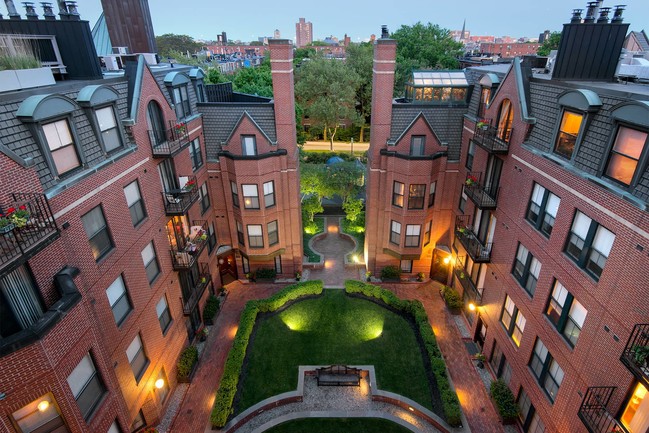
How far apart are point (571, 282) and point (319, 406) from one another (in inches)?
491

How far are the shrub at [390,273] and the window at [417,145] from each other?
8.60 meters

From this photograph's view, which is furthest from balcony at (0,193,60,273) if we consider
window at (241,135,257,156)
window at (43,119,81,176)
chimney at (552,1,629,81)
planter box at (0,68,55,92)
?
chimney at (552,1,629,81)

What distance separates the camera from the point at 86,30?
48.4ft

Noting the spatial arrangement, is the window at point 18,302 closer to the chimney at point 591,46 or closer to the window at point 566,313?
the window at point 566,313

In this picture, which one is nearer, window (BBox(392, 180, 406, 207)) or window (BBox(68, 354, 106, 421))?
Result: window (BBox(68, 354, 106, 421))

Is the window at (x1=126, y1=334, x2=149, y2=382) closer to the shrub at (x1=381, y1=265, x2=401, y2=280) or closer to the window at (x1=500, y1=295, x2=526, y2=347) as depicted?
the shrub at (x1=381, y1=265, x2=401, y2=280)

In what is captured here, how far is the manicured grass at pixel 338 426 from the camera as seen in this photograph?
16.1m

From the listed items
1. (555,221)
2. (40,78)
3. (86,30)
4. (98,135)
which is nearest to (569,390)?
(555,221)

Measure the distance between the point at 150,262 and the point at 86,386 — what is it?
6.33 m

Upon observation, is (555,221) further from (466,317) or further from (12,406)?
(12,406)

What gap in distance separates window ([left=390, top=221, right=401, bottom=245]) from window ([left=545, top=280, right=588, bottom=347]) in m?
11.3

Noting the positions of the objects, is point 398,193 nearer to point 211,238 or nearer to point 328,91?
point 211,238

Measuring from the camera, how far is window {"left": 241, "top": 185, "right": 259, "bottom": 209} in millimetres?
23109

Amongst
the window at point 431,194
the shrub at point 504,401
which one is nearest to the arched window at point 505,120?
the window at point 431,194
